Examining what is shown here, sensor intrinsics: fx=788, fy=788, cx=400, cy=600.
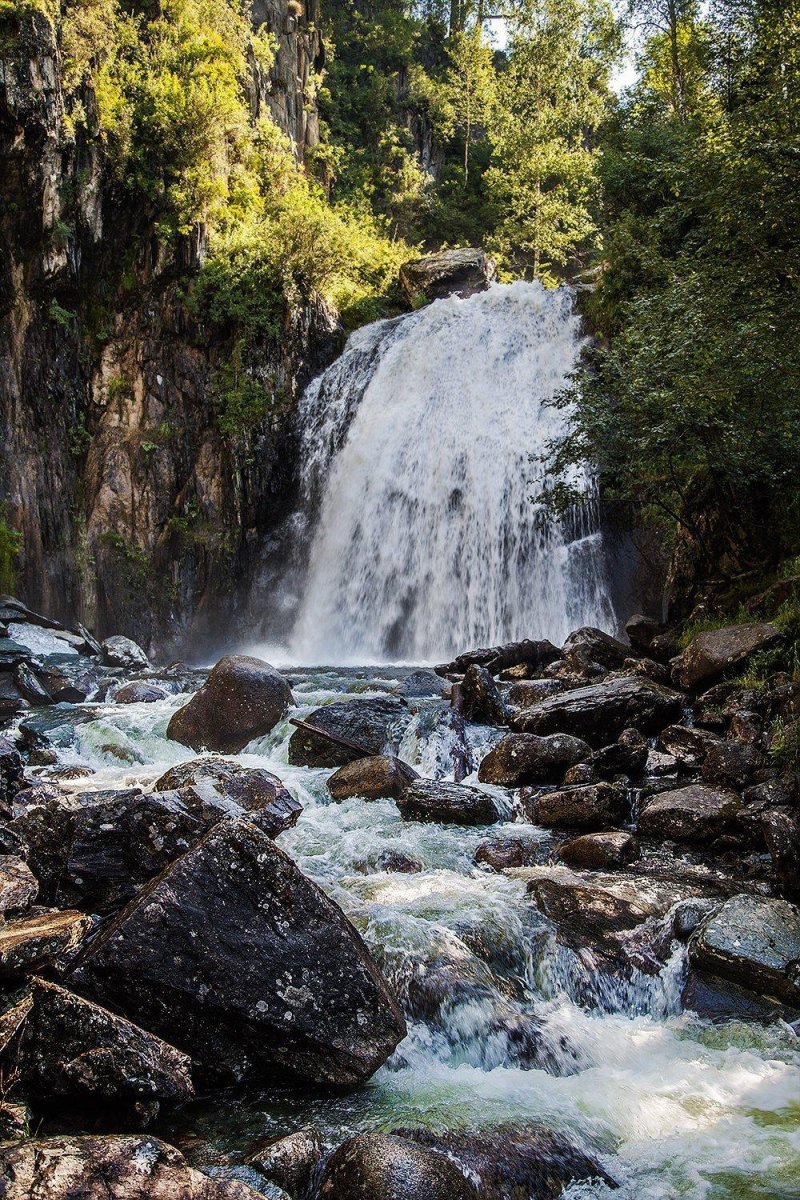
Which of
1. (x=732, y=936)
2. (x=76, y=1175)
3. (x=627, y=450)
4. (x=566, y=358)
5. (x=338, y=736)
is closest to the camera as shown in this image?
(x=76, y=1175)

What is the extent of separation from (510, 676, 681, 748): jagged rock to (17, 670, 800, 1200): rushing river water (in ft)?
10.4

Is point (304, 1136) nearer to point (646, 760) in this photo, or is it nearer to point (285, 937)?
point (285, 937)

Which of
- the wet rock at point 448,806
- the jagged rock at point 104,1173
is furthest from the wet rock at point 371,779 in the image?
the jagged rock at point 104,1173

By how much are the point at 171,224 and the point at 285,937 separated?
21314 millimetres

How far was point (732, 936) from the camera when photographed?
188 inches

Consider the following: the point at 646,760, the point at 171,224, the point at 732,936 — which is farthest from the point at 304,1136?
the point at 171,224

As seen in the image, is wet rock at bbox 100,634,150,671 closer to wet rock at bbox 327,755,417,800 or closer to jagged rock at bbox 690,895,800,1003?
wet rock at bbox 327,755,417,800

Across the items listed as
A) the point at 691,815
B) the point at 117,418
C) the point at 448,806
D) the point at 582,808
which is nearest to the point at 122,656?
the point at 117,418

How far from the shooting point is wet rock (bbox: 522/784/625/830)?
7234mm

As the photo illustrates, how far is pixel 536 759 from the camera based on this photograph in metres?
8.41

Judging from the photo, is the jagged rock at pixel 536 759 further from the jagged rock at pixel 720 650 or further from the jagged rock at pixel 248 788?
the jagged rock at pixel 248 788

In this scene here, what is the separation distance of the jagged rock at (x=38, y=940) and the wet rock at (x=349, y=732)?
5407mm

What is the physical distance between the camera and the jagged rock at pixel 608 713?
9.06 m

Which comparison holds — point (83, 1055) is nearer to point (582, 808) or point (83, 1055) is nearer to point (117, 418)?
point (582, 808)
